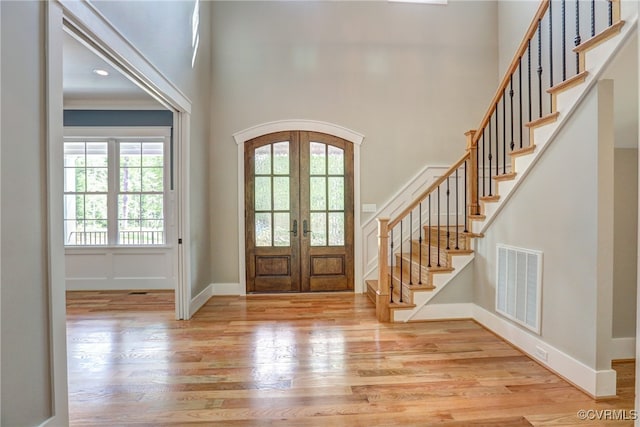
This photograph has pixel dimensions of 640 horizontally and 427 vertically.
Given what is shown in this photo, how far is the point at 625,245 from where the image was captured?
2619 millimetres

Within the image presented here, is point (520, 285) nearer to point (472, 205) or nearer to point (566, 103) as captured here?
point (472, 205)

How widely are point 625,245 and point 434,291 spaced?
5.46 feet

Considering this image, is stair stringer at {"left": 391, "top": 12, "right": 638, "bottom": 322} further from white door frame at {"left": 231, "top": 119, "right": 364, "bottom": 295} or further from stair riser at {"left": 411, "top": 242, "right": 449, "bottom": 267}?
white door frame at {"left": 231, "top": 119, "right": 364, "bottom": 295}

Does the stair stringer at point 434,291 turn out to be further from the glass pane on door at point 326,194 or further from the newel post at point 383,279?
the glass pane on door at point 326,194

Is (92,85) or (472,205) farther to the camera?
(92,85)

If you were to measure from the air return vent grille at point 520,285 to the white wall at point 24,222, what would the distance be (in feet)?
10.9

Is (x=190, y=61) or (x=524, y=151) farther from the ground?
(x=190, y=61)

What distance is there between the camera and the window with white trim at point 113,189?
494 cm

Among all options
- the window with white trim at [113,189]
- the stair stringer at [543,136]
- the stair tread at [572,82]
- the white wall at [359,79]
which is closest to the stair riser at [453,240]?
the stair stringer at [543,136]

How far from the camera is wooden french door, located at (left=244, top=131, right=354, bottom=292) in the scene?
15.4 feet

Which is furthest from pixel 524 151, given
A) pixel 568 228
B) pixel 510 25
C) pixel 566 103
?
pixel 510 25

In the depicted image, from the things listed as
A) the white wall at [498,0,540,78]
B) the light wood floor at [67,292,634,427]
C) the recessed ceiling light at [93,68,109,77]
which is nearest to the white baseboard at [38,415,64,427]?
the light wood floor at [67,292,634,427]

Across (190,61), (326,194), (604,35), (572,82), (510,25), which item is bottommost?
(326,194)

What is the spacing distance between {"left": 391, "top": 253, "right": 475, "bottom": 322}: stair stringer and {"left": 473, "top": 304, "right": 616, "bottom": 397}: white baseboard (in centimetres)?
52
